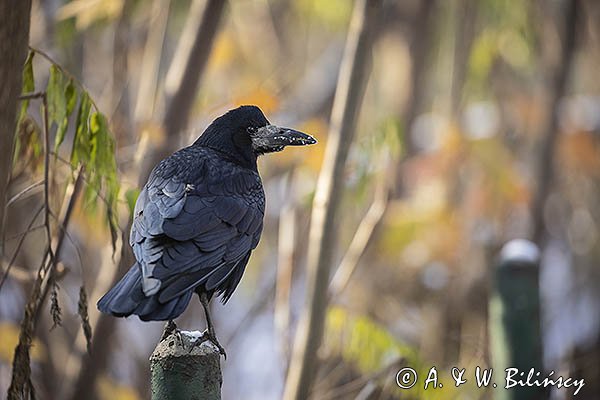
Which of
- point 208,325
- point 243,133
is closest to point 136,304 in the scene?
point 208,325

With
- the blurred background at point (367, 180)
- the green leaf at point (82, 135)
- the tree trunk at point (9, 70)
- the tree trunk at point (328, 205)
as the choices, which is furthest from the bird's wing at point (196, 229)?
the blurred background at point (367, 180)

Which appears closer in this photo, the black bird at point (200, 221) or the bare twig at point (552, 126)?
the black bird at point (200, 221)

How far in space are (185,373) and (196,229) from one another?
2.14ft

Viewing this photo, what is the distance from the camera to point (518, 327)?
3949 millimetres

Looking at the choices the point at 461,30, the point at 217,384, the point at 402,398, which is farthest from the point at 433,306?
the point at 217,384

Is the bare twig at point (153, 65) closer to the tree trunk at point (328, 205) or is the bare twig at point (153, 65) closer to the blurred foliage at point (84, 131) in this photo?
the tree trunk at point (328, 205)

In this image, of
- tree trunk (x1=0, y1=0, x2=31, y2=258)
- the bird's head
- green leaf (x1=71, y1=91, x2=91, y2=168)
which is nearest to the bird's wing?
the bird's head

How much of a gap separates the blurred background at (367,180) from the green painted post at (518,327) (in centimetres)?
87

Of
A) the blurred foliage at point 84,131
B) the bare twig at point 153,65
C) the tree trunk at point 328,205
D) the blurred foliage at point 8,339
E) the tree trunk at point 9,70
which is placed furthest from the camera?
the bare twig at point 153,65

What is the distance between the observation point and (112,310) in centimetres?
269

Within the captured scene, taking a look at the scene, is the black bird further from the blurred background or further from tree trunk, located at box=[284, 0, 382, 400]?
the blurred background

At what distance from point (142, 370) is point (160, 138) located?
8.95ft

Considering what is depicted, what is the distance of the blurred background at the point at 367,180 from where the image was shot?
579cm

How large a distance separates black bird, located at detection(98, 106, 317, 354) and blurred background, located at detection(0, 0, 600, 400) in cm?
132
